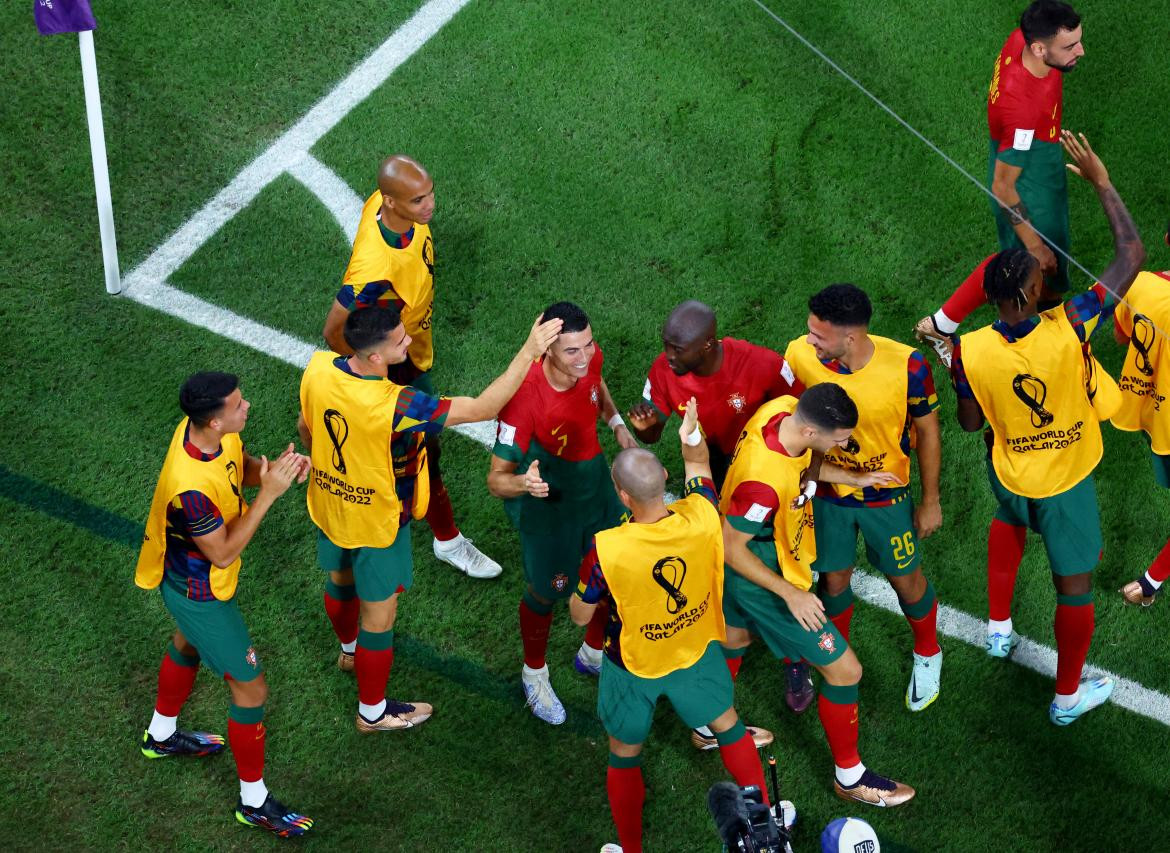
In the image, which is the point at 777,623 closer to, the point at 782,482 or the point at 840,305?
Answer: the point at 782,482

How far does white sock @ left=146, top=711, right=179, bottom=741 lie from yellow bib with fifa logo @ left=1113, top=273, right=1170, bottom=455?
467 cm

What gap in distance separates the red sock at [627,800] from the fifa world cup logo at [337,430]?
1728 millimetres

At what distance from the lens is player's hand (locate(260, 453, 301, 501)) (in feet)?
17.9

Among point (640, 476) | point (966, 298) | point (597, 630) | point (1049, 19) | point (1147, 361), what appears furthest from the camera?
point (966, 298)

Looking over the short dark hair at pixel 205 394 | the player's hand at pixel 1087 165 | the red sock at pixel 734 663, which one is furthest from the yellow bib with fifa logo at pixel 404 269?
the player's hand at pixel 1087 165

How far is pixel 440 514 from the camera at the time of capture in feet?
23.0

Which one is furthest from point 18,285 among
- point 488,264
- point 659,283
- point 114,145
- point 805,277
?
point 805,277

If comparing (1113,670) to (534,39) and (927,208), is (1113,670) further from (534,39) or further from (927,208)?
(534,39)

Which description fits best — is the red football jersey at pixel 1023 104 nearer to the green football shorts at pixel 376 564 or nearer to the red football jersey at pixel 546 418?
the red football jersey at pixel 546 418

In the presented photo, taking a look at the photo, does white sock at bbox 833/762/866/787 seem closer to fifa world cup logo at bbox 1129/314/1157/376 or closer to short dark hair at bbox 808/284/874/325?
short dark hair at bbox 808/284/874/325

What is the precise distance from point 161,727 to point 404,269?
2.39m

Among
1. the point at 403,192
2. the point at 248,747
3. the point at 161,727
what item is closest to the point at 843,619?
the point at 248,747

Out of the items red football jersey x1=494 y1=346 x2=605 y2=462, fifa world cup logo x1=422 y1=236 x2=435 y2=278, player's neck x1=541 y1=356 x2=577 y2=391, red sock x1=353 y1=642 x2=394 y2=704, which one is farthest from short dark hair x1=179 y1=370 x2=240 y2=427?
fifa world cup logo x1=422 y1=236 x2=435 y2=278

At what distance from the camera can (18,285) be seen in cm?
817
